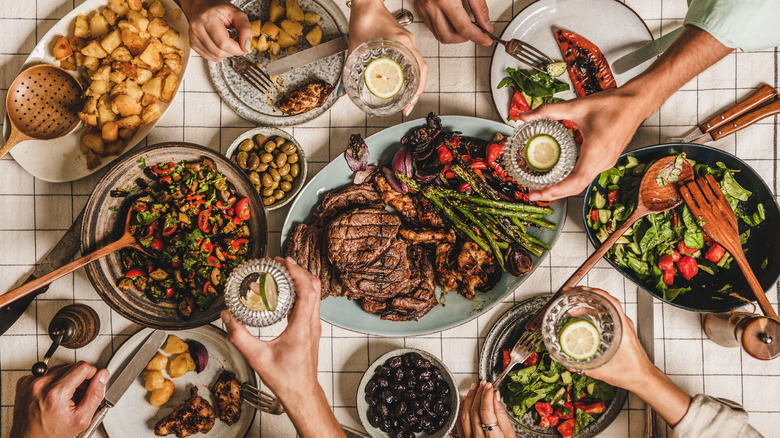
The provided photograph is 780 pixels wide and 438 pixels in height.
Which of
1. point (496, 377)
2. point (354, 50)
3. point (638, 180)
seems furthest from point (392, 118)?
point (496, 377)

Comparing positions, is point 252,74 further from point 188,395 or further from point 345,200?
point 188,395

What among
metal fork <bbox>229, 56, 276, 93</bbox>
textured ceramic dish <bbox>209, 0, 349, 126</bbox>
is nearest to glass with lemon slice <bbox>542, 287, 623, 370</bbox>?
textured ceramic dish <bbox>209, 0, 349, 126</bbox>

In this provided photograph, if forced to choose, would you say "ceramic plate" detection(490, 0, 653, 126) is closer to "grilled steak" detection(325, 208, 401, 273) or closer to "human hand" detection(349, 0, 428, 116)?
"human hand" detection(349, 0, 428, 116)

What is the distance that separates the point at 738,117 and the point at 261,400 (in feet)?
12.9

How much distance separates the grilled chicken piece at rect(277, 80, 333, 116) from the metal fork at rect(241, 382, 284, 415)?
1975mm

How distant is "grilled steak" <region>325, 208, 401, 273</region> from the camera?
2.98 metres

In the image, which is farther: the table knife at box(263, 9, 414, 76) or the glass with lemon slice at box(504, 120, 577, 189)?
the table knife at box(263, 9, 414, 76)

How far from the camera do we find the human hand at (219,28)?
2730 millimetres

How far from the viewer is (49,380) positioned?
10.0 feet

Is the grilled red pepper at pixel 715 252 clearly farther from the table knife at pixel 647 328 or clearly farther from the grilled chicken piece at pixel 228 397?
the grilled chicken piece at pixel 228 397

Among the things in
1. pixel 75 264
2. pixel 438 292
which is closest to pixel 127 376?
pixel 75 264

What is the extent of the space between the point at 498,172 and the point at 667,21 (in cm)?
171

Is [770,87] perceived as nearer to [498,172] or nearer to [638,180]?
[638,180]

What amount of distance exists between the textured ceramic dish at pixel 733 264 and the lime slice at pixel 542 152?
613 millimetres
